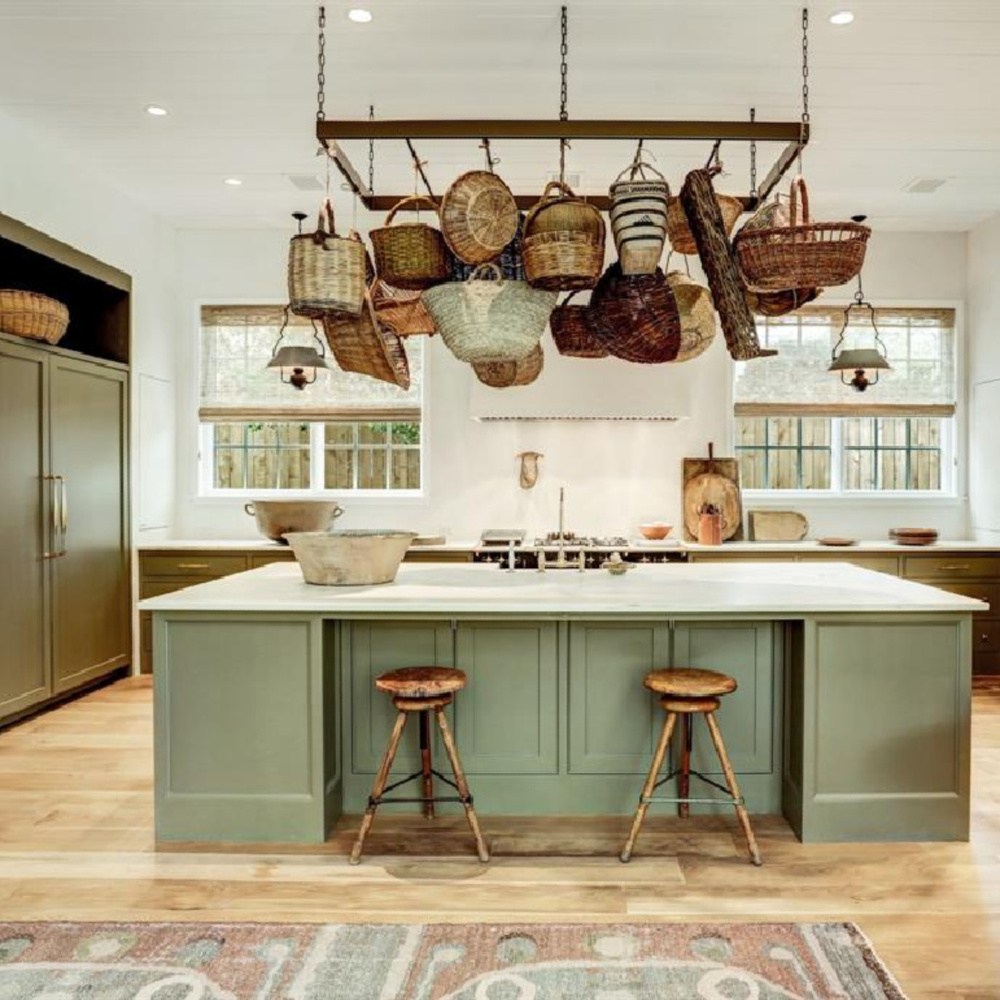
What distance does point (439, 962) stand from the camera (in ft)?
7.58

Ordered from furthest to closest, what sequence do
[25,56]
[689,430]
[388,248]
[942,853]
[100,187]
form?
1. [689,430]
2. [100,187]
3. [25,56]
4. [388,248]
5. [942,853]

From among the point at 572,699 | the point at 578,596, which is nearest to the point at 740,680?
the point at 572,699

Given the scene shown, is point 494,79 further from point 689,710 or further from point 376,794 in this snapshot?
point 376,794

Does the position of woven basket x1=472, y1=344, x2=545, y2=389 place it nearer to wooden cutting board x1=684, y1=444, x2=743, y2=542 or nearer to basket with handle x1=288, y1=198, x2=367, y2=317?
basket with handle x1=288, y1=198, x2=367, y2=317

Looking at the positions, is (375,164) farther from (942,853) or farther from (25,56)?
(942,853)

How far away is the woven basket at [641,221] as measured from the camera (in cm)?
298

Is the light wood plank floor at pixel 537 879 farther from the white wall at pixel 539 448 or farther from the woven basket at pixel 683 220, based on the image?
the white wall at pixel 539 448

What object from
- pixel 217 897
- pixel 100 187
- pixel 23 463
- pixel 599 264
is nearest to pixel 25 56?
pixel 100 187

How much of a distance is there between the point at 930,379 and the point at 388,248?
475 centimetres

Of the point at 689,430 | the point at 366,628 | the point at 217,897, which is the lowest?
the point at 217,897

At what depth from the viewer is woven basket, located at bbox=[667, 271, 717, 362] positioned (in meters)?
3.44

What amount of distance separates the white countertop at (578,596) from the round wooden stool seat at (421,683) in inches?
8.8

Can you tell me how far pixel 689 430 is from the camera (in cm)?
627

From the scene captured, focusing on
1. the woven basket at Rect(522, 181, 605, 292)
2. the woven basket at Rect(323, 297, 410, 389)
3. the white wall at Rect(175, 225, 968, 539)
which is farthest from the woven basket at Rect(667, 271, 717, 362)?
the white wall at Rect(175, 225, 968, 539)
